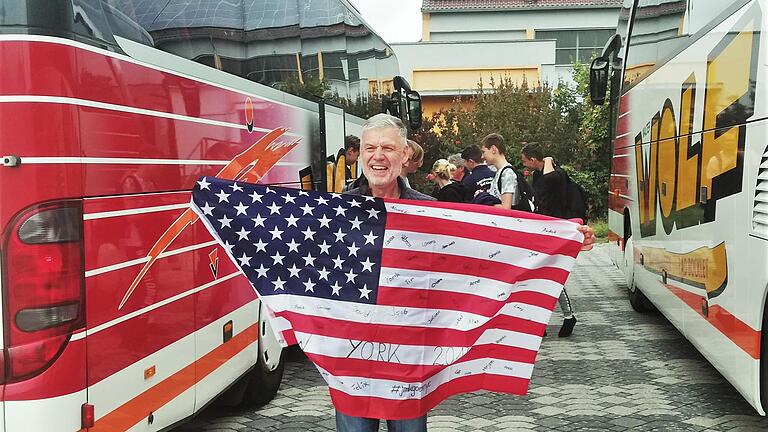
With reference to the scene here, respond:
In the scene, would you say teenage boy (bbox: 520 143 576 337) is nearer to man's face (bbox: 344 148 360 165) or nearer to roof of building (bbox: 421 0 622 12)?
man's face (bbox: 344 148 360 165)

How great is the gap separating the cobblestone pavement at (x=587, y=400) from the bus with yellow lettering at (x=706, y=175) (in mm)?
503

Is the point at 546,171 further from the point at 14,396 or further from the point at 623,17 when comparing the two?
the point at 14,396

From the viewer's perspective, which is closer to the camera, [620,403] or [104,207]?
[104,207]

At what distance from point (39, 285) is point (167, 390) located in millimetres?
1269

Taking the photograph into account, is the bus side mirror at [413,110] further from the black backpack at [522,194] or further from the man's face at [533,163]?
the black backpack at [522,194]

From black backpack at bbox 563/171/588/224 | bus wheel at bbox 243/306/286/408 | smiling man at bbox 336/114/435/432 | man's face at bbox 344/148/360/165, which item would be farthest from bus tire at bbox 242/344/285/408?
black backpack at bbox 563/171/588/224

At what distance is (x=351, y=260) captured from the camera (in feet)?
13.1

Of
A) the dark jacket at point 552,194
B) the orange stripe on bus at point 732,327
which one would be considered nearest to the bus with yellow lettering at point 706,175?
the orange stripe on bus at point 732,327

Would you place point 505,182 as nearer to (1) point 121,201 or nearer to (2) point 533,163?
(2) point 533,163

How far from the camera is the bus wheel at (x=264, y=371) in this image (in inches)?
276

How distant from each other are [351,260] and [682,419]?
3.98 metres

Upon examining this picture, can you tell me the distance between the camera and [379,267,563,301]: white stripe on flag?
396cm

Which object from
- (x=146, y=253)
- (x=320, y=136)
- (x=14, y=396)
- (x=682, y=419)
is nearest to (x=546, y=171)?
(x=320, y=136)

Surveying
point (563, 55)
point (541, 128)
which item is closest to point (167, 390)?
point (541, 128)
